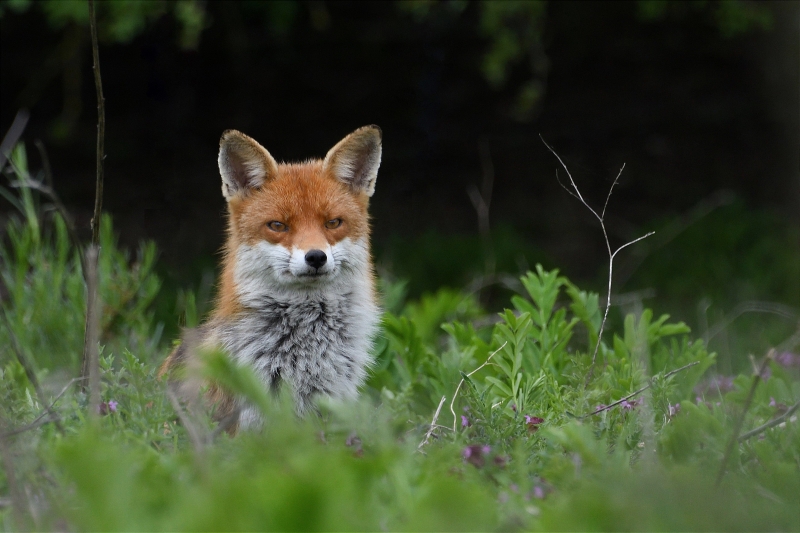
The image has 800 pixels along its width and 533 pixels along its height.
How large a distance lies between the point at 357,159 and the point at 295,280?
828mm

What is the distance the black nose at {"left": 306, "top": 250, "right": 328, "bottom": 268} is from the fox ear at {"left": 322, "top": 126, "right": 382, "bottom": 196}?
62 centimetres

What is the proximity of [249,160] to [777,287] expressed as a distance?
5.80 metres

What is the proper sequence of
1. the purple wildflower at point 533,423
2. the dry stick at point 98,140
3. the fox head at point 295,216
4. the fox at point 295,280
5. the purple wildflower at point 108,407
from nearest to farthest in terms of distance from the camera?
the purple wildflower at point 108,407, the purple wildflower at point 533,423, the dry stick at point 98,140, the fox at point 295,280, the fox head at point 295,216

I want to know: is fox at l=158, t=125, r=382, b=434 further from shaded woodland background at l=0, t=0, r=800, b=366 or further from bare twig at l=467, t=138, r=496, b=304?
shaded woodland background at l=0, t=0, r=800, b=366

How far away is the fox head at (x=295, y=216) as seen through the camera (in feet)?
12.7

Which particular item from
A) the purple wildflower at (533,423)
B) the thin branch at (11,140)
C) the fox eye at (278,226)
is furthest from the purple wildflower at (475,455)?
the thin branch at (11,140)

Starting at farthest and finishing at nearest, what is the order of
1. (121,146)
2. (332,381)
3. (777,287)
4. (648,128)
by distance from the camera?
(648,128)
(121,146)
(777,287)
(332,381)

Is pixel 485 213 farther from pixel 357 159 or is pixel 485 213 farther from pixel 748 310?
pixel 357 159

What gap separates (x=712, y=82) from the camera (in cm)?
1020

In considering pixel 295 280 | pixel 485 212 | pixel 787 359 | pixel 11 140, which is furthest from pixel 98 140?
pixel 485 212

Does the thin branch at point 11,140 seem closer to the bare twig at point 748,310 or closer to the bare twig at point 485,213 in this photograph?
the bare twig at point 485,213

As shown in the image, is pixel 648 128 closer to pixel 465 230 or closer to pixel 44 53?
pixel 465 230

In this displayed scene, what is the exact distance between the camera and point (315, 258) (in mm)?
3777

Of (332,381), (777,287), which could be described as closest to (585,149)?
(777,287)
